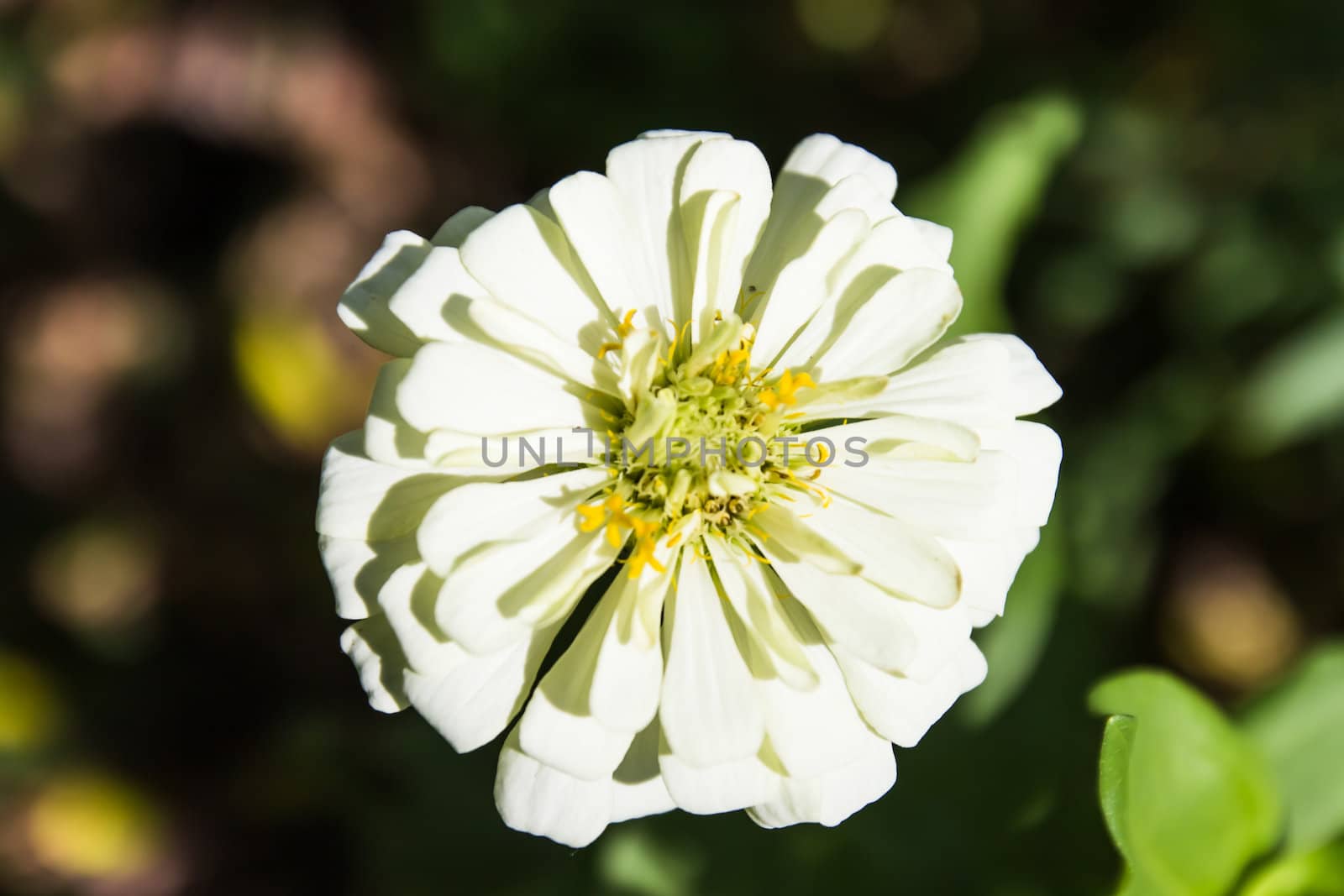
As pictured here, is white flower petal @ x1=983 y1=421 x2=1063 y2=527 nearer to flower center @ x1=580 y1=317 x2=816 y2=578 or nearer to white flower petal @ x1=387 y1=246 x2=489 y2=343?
flower center @ x1=580 y1=317 x2=816 y2=578

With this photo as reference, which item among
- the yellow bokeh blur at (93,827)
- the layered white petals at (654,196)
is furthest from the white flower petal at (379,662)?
the yellow bokeh blur at (93,827)

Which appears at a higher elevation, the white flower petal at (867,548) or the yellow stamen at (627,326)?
the yellow stamen at (627,326)

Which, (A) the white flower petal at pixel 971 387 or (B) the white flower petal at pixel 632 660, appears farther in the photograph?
(A) the white flower petal at pixel 971 387

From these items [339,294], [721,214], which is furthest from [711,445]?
[339,294]

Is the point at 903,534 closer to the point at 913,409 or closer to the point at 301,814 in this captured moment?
the point at 913,409

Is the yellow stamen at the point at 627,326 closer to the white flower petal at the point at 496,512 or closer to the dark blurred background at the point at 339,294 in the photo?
the white flower petal at the point at 496,512

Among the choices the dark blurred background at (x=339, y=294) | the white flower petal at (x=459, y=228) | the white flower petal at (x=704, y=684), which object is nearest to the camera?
the white flower petal at (x=704, y=684)
